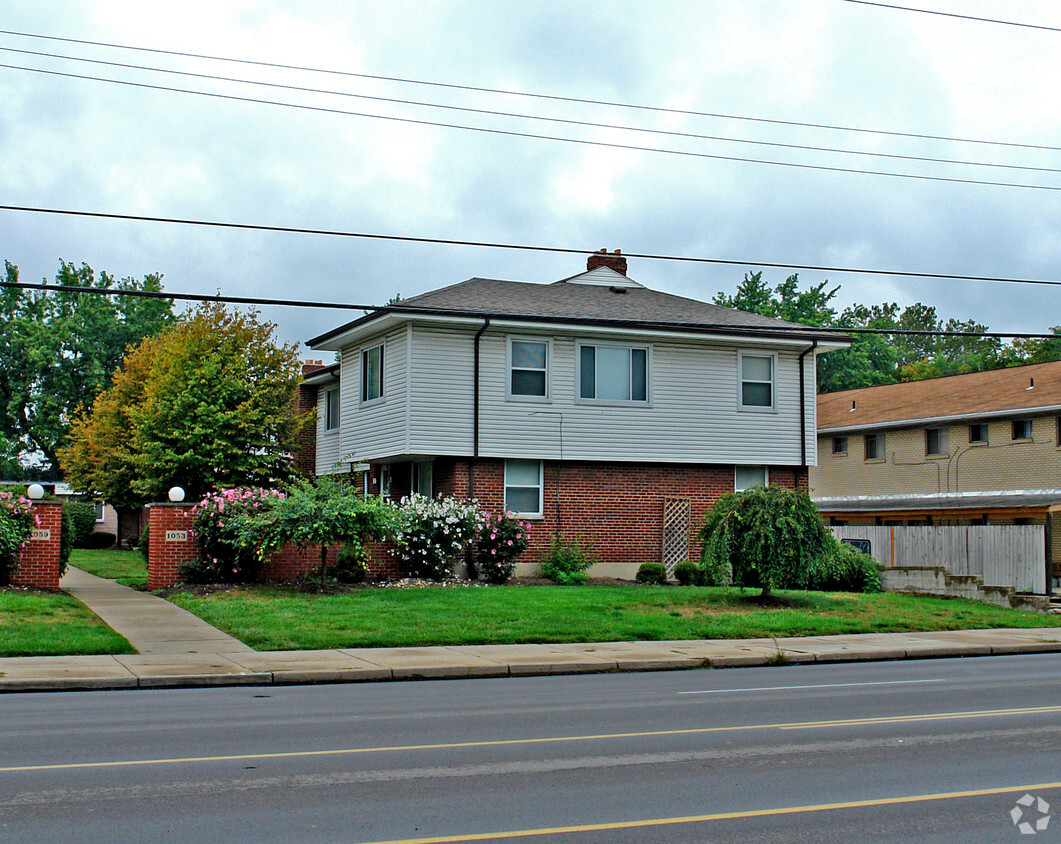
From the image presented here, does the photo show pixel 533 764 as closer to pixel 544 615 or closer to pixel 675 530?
pixel 544 615

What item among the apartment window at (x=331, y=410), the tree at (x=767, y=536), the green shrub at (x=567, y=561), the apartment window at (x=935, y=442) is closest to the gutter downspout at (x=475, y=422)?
the green shrub at (x=567, y=561)

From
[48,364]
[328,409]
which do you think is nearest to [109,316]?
[48,364]

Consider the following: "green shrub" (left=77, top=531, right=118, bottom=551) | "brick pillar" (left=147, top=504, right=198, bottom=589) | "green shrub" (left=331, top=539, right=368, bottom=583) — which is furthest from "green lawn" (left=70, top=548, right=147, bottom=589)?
"green shrub" (left=77, top=531, right=118, bottom=551)

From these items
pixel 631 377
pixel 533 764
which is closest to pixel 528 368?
pixel 631 377

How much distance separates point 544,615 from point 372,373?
39.7 ft

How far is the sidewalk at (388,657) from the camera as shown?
14203mm

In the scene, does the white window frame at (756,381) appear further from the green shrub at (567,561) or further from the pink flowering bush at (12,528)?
the pink flowering bush at (12,528)

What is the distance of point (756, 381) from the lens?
30.9 meters

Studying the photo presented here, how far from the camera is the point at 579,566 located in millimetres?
28047

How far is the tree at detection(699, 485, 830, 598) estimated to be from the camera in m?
22.4

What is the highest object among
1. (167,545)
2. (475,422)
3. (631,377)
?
(631,377)

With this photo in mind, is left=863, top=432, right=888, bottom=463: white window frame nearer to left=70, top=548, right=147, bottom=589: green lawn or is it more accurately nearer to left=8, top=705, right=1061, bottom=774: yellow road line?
left=70, top=548, right=147, bottom=589: green lawn

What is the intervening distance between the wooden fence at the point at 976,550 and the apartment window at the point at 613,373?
20.1 ft

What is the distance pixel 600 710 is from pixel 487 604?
9.54 meters
